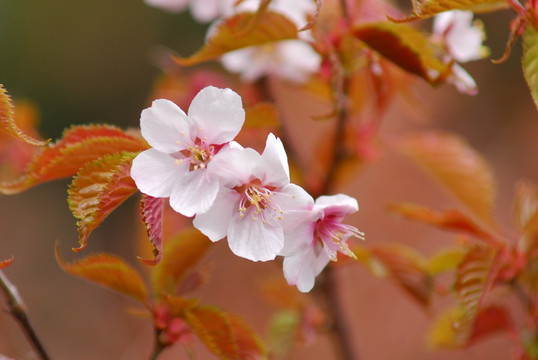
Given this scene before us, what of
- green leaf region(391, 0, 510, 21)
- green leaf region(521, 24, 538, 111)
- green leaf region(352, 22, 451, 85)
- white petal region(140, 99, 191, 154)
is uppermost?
green leaf region(391, 0, 510, 21)

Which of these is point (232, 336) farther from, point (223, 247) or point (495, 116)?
point (495, 116)

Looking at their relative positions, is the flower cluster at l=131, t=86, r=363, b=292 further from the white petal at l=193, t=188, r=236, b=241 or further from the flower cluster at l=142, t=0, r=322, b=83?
the flower cluster at l=142, t=0, r=322, b=83

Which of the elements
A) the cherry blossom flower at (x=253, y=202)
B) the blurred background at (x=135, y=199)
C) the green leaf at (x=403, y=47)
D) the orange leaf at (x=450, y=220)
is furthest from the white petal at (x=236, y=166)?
the blurred background at (x=135, y=199)

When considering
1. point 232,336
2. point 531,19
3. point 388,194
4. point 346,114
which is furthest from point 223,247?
point 531,19

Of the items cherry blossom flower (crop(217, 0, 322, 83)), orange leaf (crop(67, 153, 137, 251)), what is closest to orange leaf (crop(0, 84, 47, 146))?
orange leaf (crop(67, 153, 137, 251))

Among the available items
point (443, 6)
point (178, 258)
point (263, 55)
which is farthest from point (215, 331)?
point (263, 55)
